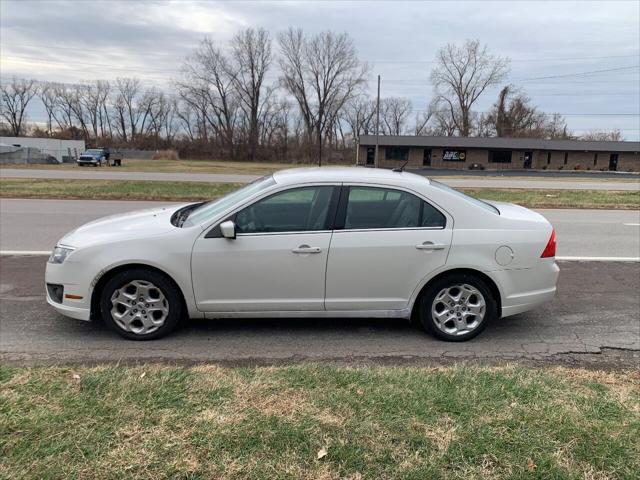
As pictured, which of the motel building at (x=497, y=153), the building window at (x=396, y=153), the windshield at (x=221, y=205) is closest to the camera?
the windshield at (x=221, y=205)

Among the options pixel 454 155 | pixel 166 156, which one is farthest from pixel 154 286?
pixel 166 156

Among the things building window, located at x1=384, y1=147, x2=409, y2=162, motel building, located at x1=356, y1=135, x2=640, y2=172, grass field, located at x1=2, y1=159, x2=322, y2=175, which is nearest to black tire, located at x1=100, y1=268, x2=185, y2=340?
grass field, located at x1=2, y1=159, x2=322, y2=175

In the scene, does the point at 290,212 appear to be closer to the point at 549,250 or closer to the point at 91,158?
the point at 549,250

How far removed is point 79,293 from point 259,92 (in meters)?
76.1

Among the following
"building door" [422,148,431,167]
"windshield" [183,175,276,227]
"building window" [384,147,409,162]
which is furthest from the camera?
"building door" [422,148,431,167]

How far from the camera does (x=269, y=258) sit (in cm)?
409

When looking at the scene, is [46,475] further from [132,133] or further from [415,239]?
[132,133]

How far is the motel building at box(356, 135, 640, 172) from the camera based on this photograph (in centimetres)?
5631

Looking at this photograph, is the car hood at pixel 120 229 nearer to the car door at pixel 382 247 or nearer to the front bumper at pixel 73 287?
the front bumper at pixel 73 287

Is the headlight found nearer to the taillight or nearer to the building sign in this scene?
the taillight

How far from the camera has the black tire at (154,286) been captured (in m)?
4.10

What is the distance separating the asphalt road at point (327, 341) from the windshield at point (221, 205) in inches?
40.8

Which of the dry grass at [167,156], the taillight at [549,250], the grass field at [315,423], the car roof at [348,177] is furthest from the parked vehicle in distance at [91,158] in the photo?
the taillight at [549,250]

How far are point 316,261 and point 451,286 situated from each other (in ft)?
4.05
